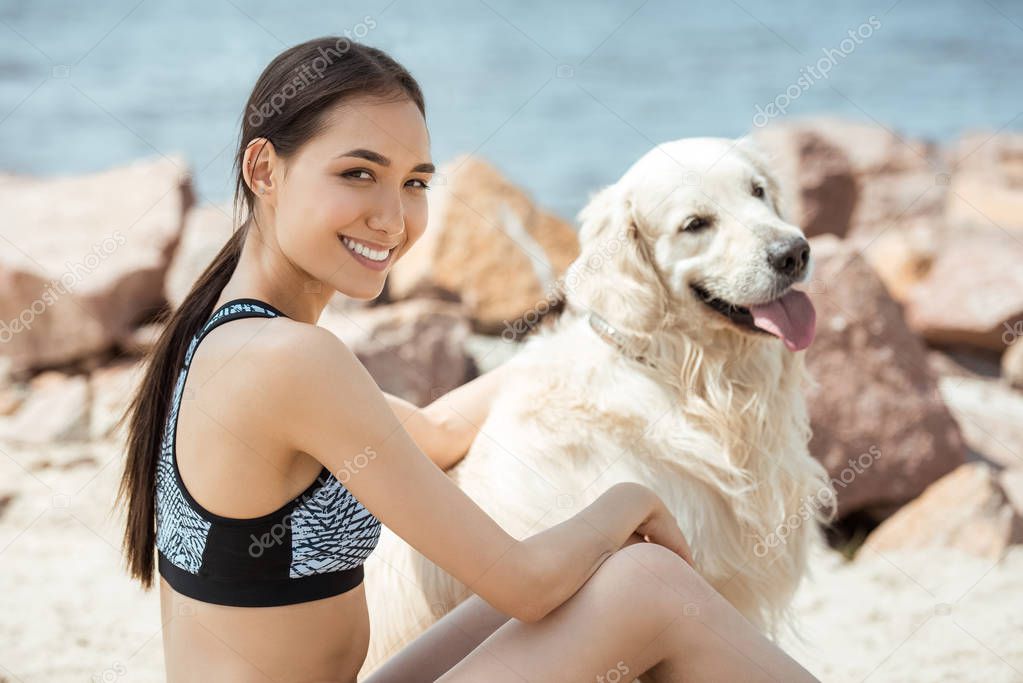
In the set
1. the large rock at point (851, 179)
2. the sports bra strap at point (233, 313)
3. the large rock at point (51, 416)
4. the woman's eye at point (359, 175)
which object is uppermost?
the woman's eye at point (359, 175)

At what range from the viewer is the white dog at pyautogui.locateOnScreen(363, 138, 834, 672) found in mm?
2840

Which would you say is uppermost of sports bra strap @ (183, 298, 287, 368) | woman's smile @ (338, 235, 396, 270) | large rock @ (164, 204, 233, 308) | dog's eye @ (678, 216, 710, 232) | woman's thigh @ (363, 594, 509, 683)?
woman's smile @ (338, 235, 396, 270)

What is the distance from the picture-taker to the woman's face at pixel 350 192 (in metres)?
1.97

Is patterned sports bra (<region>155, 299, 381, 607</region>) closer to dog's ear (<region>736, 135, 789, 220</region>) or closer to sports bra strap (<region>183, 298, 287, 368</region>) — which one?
sports bra strap (<region>183, 298, 287, 368</region>)

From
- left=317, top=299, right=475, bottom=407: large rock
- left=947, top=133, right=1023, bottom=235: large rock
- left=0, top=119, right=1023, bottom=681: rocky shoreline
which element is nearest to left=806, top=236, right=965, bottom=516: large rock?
left=0, top=119, right=1023, bottom=681: rocky shoreline

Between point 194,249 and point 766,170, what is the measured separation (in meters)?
4.05

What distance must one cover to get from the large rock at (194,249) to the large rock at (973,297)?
4163mm

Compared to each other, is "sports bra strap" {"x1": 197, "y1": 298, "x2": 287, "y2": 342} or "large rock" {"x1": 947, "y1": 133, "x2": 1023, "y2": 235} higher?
"sports bra strap" {"x1": 197, "y1": 298, "x2": 287, "y2": 342}

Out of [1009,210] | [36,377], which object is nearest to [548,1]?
[1009,210]

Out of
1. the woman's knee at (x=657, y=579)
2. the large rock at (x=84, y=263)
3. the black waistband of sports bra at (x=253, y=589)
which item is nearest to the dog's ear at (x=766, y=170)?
the woman's knee at (x=657, y=579)

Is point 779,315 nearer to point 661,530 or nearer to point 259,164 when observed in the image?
point 661,530

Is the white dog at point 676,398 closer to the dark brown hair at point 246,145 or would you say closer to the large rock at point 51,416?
the dark brown hair at point 246,145

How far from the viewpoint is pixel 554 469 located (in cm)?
284

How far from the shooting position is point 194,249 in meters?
6.16
